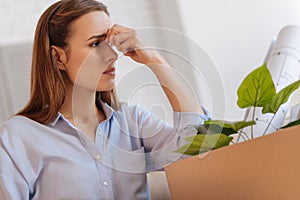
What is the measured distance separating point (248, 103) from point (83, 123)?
35 cm

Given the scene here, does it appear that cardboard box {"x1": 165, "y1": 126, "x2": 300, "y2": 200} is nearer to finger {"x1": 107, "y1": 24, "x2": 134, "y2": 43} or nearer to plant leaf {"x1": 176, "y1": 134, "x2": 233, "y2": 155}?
plant leaf {"x1": 176, "y1": 134, "x2": 233, "y2": 155}

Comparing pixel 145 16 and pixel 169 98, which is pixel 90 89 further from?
pixel 145 16

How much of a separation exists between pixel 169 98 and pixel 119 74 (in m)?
0.11

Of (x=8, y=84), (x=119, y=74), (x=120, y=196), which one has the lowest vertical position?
(x=120, y=196)

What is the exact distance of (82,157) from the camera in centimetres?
85

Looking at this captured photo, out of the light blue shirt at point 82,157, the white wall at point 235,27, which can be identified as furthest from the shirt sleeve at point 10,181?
the white wall at point 235,27

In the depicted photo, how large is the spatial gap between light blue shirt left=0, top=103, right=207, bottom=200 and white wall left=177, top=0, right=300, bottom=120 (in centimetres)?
52

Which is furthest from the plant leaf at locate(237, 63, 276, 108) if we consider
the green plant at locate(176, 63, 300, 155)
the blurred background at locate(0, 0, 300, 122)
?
the blurred background at locate(0, 0, 300, 122)

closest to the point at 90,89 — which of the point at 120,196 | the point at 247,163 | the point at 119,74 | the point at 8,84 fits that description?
the point at 119,74

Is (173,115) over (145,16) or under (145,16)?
under

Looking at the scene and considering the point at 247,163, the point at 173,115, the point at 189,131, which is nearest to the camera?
the point at 247,163

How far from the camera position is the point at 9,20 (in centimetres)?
133

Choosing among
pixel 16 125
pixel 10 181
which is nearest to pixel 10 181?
pixel 10 181

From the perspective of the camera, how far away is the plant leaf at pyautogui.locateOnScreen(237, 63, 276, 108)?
655 millimetres
